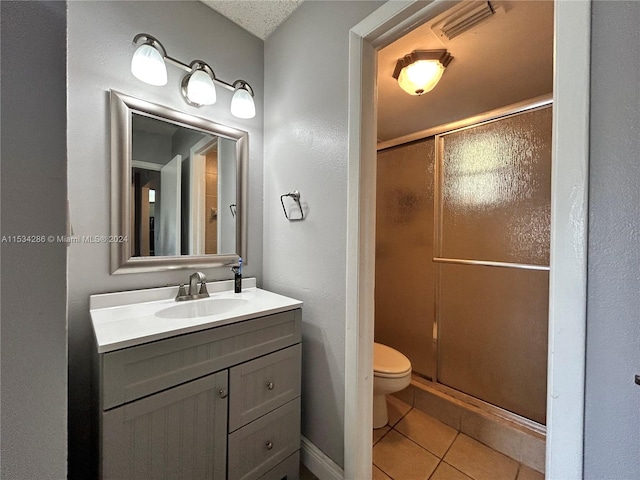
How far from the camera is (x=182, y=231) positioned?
54.4 inches

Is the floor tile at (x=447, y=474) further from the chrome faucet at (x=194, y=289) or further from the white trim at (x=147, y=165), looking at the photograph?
the white trim at (x=147, y=165)

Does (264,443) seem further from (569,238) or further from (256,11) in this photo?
(256,11)

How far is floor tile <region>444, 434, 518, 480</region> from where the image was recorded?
1359 millimetres

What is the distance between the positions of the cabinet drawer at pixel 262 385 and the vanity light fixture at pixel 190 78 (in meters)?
1.29

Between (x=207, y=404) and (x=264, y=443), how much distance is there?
35 centimetres

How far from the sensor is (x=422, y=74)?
55.2 inches

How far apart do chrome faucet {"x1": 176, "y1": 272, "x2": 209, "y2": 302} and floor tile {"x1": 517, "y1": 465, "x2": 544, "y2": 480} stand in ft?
6.16

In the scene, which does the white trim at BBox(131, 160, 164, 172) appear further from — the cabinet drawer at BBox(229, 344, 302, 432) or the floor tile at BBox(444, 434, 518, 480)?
the floor tile at BBox(444, 434, 518, 480)

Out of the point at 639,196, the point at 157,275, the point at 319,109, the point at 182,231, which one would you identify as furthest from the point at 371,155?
the point at 157,275

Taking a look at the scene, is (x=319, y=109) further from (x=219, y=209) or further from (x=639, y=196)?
(x=639, y=196)

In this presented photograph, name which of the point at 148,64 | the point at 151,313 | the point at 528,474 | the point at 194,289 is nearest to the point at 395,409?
the point at 528,474

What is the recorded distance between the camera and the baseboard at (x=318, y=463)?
1.21 metres

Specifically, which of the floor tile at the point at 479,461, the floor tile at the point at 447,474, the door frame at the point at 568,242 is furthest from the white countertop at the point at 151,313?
the floor tile at the point at 479,461

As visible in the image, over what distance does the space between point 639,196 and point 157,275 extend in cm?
168
